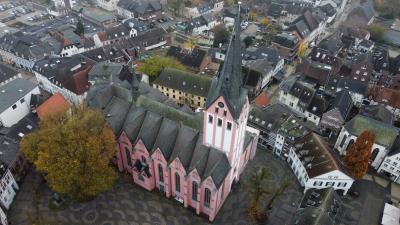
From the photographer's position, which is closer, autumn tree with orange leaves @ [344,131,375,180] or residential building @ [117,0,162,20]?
autumn tree with orange leaves @ [344,131,375,180]

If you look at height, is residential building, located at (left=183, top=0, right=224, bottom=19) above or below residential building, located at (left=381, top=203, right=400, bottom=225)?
above

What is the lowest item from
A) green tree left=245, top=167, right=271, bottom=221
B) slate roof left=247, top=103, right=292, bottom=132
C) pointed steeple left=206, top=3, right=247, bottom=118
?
green tree left=245, top=167, right=271, bottom=221

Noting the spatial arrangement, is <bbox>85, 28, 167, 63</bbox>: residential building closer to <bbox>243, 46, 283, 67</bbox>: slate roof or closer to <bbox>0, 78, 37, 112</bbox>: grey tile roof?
<bbox>0, 78, 37, 112</bbox>: grey tile roof

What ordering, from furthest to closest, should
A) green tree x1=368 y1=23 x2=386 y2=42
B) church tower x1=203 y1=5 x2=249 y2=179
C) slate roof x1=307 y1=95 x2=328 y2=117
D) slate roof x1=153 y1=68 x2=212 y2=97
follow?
green tree x1=368 y1=23 x2=386 y2=42 < slate roof x1=153 y1=68 x2=212 y2=97 < slate roof x1=307 y1=95 x2=328 y2=117 < church tower x1=203 y1=5 x2=249 y2=179

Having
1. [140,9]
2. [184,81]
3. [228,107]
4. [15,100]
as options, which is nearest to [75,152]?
[228,107]

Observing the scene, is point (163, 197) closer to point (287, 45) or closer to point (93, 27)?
point (287, 45)

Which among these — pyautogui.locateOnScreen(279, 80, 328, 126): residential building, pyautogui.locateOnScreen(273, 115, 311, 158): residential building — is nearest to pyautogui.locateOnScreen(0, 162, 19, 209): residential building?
pyautogui.locateOnScreen(273, 115, 311, 158): residential building

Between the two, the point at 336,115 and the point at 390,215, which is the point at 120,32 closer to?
the point at 336,115
